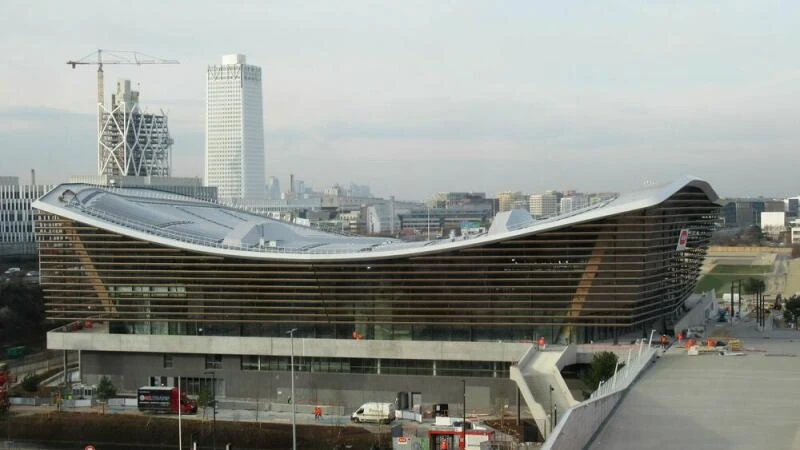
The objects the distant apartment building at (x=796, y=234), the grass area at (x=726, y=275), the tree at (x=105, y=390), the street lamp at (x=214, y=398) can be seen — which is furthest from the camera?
the distant apartment building at (x=796, y=234)

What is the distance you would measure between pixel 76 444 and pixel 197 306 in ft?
36.7

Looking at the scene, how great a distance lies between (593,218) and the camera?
183ft

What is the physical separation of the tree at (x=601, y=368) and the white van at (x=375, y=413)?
9287mm

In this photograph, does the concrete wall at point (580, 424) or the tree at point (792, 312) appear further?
the tree at point (792, 312)

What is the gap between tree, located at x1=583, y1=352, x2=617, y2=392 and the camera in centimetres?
5050

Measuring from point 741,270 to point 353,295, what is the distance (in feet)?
259

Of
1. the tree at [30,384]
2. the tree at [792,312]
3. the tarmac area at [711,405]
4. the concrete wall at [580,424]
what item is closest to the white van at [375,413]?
the tarmac area at [711,405]

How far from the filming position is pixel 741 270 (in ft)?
419

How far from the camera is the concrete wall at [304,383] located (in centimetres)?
5725

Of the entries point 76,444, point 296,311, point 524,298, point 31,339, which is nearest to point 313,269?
point 296,311

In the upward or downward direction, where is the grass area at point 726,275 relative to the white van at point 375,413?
upward

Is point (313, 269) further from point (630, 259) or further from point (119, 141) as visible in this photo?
point (119, 141)

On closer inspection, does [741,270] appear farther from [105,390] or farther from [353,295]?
[105,390]

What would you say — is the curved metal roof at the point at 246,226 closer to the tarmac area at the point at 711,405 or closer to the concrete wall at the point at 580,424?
the tarmac area at the point at 711,405
